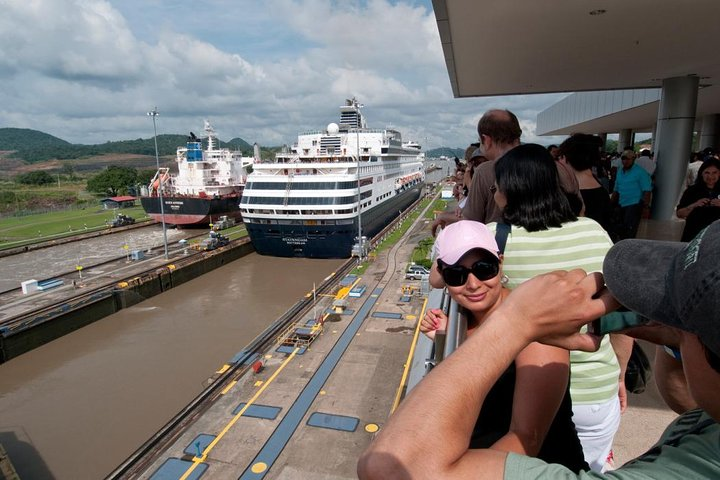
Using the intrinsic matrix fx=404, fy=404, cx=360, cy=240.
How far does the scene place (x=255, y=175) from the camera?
24578 mm

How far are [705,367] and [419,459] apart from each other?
1.91ft

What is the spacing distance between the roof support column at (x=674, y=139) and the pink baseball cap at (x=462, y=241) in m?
8.05

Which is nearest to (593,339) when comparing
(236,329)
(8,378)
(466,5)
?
(466,5)

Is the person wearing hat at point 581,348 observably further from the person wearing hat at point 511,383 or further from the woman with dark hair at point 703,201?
the woman with dark hair at point 703,201

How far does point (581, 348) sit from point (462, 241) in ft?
2.17

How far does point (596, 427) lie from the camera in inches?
67.2

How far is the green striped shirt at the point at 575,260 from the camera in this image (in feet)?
5.41

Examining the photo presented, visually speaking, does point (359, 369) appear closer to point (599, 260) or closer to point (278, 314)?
point (278, 314)

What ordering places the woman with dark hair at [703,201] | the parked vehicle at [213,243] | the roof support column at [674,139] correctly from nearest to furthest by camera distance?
the woman with dark hair at [703,201], the roof support column at [674,139], the parked vehicle at [213,243]

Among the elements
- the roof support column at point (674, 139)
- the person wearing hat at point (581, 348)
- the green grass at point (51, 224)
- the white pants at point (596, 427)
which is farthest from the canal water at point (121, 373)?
the green grass at point (51, 224)

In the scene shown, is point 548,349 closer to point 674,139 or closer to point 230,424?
point 674,139

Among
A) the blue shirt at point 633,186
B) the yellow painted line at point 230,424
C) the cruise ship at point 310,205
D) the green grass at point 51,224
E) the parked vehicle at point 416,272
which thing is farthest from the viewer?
the green grass at point 51,224

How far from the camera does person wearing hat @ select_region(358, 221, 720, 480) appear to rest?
69cm

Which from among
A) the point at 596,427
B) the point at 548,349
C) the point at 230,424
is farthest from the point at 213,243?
the point at 548,349
